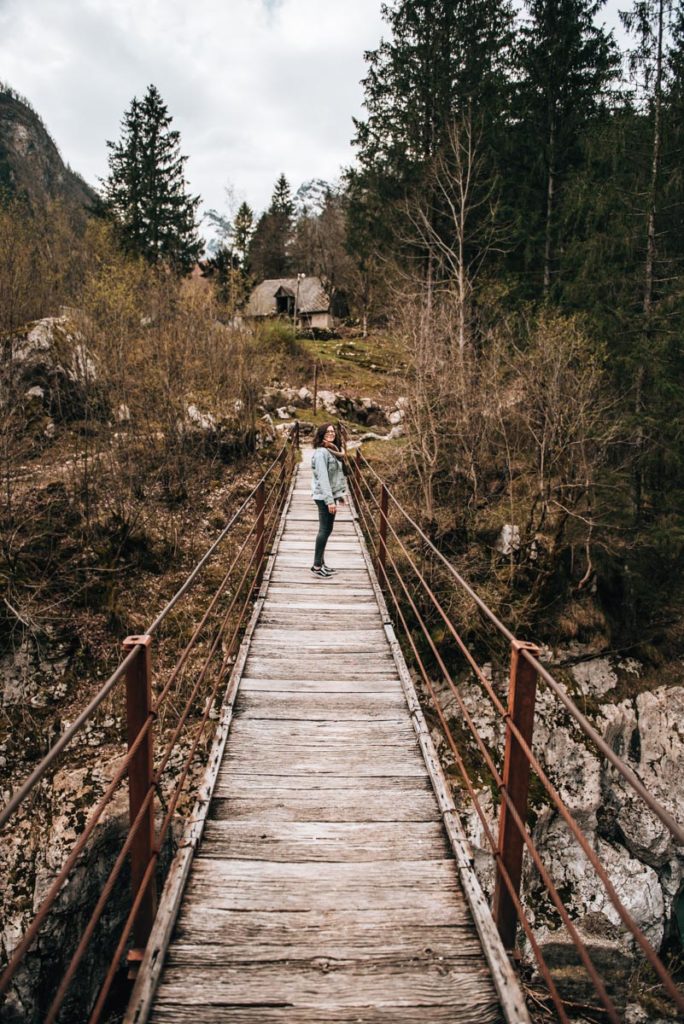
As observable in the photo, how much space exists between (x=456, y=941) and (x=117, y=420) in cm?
1174

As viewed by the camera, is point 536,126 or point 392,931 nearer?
point 392,931

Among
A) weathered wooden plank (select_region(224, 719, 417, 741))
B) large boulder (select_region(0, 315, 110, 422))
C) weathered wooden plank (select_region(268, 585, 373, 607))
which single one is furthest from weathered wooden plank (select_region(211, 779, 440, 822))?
large boulder (select_region(0, 315, 110, 422))

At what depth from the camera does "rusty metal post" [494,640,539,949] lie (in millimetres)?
2412

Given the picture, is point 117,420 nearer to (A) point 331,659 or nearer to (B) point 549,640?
(A) point 331,659

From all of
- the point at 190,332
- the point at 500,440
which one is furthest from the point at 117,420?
the point at 500,440

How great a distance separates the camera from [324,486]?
700 centimetres

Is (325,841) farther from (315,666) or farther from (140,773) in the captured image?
(315,666)

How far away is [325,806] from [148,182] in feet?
124

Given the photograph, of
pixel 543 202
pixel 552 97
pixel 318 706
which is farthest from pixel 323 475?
pixel 552 97

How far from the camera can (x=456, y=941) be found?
7.72 feet

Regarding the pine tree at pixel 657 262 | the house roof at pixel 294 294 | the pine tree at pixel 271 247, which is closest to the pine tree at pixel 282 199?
the pine tree at pixel 271 247

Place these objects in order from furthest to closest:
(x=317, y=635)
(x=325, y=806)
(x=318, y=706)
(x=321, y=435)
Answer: (x=321, y=435) < (x=317, y=635) < (x=318, y=706) < (x=325, y=806)

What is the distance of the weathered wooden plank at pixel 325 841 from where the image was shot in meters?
2.80

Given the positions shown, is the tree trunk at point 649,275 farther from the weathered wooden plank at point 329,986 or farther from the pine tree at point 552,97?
the weathered wooden plank at point 329,986
